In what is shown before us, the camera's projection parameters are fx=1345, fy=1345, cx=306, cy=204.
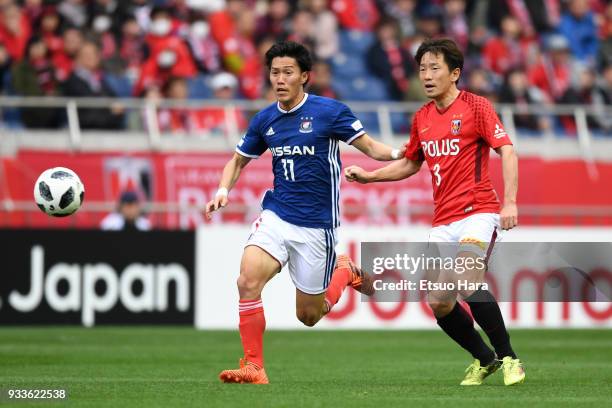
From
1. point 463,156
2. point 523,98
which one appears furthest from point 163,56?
point 463,156

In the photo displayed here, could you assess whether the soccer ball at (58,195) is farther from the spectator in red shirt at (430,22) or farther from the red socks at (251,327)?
the spectator in red shirt at (430,22)

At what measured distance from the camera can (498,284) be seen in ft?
55.2

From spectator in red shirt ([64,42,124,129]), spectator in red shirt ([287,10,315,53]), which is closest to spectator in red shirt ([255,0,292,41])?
spectator in red shirt ([287,10,315,53])

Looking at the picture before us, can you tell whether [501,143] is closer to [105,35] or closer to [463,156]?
[463,156]

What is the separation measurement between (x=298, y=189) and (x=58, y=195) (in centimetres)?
252

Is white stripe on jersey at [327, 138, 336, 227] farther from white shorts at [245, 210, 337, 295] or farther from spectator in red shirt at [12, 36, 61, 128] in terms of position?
spectator in red shirt at [12, 36, 61, 128]

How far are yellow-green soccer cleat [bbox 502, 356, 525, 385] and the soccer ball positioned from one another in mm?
3967

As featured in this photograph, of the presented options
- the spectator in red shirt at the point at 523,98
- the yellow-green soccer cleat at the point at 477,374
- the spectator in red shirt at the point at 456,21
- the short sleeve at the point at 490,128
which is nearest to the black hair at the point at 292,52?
the short sleeve at the point at 490,128

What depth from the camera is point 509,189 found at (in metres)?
9.25

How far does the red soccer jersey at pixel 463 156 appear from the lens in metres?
9.64

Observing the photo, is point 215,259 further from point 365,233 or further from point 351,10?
point 351,10

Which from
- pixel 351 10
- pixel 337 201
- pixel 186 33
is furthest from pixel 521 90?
pixel 337 201

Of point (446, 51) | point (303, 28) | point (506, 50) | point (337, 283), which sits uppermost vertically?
point (303, 28)

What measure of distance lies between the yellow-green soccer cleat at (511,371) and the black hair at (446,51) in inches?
85.1
